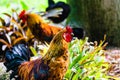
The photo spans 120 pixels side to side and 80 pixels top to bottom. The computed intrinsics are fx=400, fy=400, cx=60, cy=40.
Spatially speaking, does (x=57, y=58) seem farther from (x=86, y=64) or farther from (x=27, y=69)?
(x=86, y=64)

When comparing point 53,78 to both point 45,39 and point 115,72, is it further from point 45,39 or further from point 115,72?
point 45,39

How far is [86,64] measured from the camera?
462 centimetres

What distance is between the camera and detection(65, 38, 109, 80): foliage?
4492mm

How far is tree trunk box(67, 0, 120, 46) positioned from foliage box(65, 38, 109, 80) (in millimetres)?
1591

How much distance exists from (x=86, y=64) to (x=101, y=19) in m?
1.96

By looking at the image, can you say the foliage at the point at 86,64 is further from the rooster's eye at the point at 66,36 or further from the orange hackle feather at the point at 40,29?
the orange hackle feather at the point at 40,29

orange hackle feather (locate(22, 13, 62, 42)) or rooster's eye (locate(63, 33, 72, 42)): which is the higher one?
rooster's eye (locate(63, 33, 72, 42))

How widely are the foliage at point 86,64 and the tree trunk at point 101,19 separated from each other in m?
1.59

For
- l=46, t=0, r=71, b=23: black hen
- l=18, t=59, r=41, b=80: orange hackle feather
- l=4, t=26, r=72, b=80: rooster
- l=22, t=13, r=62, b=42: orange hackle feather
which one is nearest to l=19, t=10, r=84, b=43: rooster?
l=22, t=13, r=62, b=42: orange hackle feather

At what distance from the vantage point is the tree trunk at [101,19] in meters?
6.33

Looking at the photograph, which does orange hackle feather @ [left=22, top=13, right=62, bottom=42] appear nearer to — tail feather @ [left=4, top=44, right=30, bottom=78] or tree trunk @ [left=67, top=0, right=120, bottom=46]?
tree trunk @ [left=67, top=0, right=120, bottom=46]

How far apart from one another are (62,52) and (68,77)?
0.50m

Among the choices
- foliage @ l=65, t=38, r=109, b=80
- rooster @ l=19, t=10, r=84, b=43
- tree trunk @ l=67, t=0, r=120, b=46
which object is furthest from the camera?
tree trunk @ l=67, t=0, r=120, b=46

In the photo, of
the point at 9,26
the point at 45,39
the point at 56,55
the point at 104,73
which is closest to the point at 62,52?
the point at 56,55
